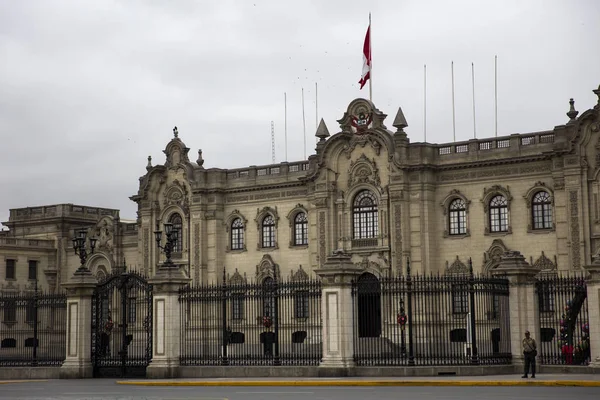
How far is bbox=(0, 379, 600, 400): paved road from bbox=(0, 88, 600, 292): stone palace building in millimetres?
27792

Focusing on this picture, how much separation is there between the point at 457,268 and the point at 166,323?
2616 cm

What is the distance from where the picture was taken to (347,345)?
113 feet

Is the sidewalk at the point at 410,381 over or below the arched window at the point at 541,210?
below

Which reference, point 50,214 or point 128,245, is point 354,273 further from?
point 50,214

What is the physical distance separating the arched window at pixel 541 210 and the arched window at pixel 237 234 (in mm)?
18814

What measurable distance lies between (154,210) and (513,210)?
2396 centimetres

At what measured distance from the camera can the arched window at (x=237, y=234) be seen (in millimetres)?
68688

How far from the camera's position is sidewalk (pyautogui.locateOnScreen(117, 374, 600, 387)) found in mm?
29772

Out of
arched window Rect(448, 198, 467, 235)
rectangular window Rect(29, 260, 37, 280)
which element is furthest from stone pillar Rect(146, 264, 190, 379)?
rectangular window Rect(29, 260, 37, 280)

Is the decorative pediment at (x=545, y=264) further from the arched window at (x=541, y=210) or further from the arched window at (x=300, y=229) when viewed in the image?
the arched window at (x=300, y=229)

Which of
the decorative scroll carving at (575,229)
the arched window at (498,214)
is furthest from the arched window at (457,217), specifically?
the decorative scroll carving at (575,229)

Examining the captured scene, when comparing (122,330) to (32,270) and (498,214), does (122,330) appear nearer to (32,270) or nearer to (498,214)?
(498,214)

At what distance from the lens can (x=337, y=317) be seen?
34.4 m

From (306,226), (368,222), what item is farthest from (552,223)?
(306,226)
